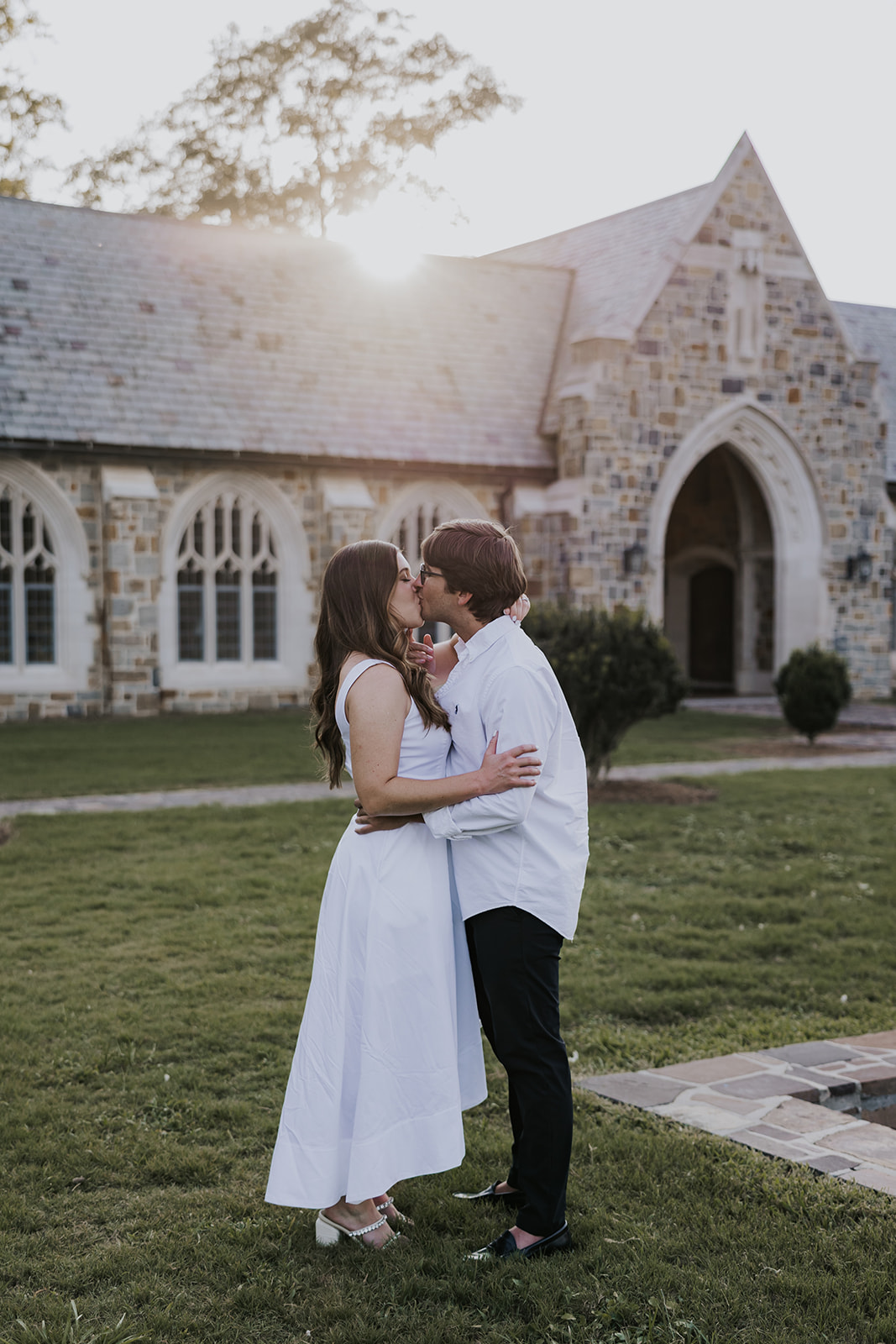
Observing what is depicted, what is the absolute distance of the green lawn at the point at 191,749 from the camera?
38.4ft

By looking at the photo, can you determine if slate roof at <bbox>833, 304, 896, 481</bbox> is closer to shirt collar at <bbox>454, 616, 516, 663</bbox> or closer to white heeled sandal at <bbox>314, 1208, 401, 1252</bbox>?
shirt collar at <bbox>454, 616, 516, 663</bbox>

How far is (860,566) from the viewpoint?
68.7 ft

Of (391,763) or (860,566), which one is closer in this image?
(391,763)

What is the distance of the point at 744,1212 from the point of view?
3631mm

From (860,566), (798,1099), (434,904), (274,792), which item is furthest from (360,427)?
(434,904)

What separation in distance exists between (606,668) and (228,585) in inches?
350

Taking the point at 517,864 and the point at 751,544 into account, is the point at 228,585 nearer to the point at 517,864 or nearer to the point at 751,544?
the point at 751,544

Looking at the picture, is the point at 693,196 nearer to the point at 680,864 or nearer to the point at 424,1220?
the point at 680,864

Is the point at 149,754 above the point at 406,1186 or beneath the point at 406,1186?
above

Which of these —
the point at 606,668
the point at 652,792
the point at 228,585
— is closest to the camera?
the point at 606,668

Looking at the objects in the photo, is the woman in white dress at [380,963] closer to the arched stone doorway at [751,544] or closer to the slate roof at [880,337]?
the arched stone doorway at [751,544]

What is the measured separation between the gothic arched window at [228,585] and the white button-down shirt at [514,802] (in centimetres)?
1477

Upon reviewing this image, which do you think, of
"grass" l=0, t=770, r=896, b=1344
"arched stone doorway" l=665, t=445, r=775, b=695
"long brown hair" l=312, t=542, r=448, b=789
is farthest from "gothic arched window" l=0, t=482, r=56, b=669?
"long brown hair" l=312, t=542, r=448, b=789

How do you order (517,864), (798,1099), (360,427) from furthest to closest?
(360,427), (798,1099), (517,864)
